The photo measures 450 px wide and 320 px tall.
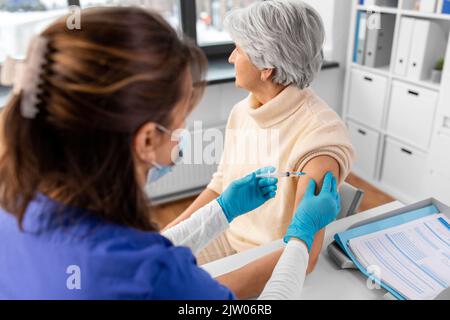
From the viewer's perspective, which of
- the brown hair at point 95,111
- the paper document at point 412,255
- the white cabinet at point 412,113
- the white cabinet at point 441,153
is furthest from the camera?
the white cabinet at point 412,113

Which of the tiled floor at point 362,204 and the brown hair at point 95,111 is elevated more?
the brown hair at point 95,111

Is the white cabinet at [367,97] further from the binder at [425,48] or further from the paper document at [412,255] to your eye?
the paper document at [412,255]

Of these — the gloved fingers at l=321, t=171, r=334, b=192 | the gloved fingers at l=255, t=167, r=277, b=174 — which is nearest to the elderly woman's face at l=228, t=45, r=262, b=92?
the gloved fingers at l=255, t=167, r=277, b=174

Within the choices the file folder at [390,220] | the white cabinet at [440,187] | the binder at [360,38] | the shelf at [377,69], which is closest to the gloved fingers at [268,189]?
the file folder at [390,220]

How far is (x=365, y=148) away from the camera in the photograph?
9.43 ft

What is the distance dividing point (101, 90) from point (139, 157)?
0.14 metres

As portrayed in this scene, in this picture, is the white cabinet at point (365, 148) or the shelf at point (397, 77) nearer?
the shelf at point (397, 77)

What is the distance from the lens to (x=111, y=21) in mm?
613

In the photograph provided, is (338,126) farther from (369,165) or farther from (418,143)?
(369,165)

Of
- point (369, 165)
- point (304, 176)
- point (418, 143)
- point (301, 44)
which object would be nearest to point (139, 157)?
point (304, 176)

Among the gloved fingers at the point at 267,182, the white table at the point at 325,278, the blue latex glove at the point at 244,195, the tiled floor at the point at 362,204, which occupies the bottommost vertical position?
the tiled floor at the point at 362,204

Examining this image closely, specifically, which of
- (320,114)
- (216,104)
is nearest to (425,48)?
(216,104)

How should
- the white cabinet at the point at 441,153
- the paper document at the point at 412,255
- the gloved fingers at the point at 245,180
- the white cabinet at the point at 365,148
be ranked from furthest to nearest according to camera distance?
1. the white cabinet at the point at 365,148
2. the white cabinet at the point at 441,153
3. the gloved fingers at the point at 245,180
4. the paper document at the point at 412,255

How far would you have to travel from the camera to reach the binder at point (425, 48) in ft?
7.42
